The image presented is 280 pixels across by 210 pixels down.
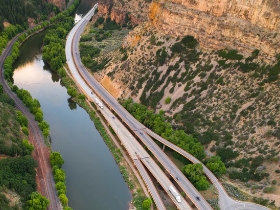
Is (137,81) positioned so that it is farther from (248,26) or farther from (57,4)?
(57,4)

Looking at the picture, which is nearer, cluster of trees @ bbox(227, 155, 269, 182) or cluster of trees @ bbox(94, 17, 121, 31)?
cluster of trees @ bbox(227, 155, 269, 182)

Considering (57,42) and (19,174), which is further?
(57,42)

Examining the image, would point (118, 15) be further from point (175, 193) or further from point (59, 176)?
point (175, 193)

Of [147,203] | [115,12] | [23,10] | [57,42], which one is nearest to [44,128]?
[147,203]

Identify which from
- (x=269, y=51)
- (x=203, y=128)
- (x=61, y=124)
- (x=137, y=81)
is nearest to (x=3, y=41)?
(x=61, y=124)

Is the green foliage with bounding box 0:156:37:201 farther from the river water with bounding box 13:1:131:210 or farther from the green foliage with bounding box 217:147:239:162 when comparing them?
the green foliage with bounding box 217:147:239:162

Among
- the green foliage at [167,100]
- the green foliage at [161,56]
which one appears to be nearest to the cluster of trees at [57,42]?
the green foliage at [161,56]

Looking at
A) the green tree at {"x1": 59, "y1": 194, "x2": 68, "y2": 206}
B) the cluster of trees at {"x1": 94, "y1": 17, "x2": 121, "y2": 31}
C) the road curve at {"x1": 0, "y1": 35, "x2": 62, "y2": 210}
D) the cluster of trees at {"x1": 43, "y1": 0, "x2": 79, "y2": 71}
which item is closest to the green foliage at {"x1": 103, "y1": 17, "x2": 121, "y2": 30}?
the cluster of trees at {"x1": 94, "y1": 17, "x2": 121, "y2": 31}
